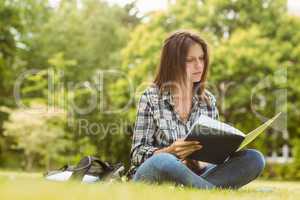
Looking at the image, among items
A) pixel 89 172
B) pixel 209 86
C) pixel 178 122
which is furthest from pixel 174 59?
pixel 209 86

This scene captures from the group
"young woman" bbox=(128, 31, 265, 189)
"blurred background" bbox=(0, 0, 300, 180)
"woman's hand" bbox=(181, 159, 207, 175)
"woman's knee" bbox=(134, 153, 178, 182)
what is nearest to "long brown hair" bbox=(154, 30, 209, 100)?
"young woman" bbox=(128, 31, 265, 189)

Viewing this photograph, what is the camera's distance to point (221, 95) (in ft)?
55.4

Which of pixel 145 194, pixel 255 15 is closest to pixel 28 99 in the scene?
pixel 255 15

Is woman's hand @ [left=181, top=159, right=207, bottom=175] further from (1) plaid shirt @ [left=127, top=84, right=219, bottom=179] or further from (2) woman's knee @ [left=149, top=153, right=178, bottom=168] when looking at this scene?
(2) woman's knee @ [left=149, top=153, right=178, bottom=168]

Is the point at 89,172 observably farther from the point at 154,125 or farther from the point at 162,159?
the point at 162,159

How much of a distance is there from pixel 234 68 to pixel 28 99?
753 cm

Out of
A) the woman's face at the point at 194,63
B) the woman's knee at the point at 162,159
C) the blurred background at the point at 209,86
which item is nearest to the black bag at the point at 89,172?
the woman's knee at the point at 162,159

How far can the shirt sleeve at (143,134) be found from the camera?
3574 mm

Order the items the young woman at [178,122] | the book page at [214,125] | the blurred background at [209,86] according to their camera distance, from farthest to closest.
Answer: the blurred background at [209,86] → the young woman at [178,122] → the book page at [214,125]

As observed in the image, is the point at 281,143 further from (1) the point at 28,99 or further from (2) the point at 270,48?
(1) the point at 28,99

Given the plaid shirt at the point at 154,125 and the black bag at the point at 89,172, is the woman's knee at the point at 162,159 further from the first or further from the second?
the black bag at the point at 89,172

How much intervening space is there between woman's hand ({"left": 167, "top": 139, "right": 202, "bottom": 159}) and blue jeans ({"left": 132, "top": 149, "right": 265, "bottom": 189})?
0.13ft

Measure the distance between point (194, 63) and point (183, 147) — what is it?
0.72 m

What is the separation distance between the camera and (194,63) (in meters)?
3.79
